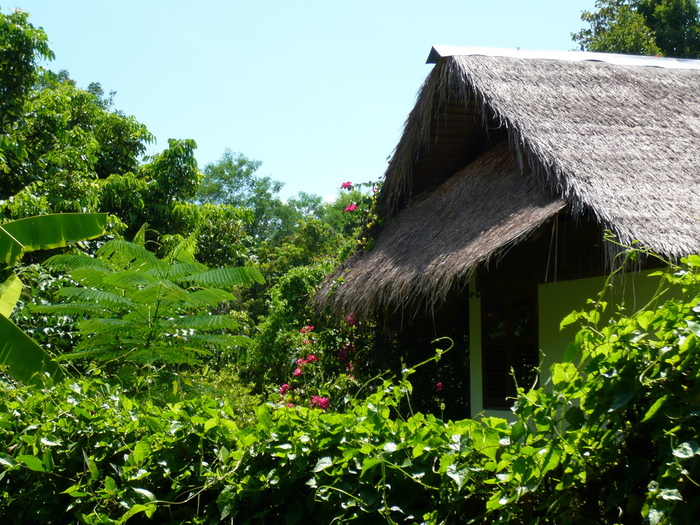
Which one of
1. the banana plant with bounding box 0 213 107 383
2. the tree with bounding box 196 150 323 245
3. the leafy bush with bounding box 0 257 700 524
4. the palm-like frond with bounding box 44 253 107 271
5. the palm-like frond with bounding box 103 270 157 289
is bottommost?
the leafy bush with bounding box 0 257 700 524

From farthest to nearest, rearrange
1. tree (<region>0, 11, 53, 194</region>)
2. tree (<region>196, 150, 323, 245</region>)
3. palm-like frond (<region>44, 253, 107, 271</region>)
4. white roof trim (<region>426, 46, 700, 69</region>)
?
tree (<region>196, 150, 323, 245</region>) → tree (<region>0, 11, 53, 194</region>) → white roof trim (<region>426, 46, 700, 69</region>) → palm-like frond (<region>44, 253, 107, 271</region>)

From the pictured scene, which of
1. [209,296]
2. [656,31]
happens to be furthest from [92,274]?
[656,31]

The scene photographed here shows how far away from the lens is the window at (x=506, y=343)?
690 cm

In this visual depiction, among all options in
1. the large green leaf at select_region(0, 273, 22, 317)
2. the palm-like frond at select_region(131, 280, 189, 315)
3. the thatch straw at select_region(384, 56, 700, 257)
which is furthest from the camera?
the large green leaf at select_region(0, 273, 22, 317)

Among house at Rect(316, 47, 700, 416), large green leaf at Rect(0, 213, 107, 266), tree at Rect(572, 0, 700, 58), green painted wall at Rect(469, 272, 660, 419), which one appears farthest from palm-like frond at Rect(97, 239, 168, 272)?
tree at Rect(572, 0, 700, 58)

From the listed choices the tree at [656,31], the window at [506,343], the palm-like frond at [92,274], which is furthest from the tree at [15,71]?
the tree at [656,31]

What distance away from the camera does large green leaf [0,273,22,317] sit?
17.1 ft

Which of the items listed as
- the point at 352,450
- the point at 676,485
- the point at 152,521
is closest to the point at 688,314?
the point at 676,485

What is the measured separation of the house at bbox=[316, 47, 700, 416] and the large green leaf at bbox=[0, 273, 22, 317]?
3.06 m

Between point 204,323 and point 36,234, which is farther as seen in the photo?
point 36,234

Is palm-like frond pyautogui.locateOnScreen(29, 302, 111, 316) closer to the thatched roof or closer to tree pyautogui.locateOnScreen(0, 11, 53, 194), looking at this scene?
the thatched roof

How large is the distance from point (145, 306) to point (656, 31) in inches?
863

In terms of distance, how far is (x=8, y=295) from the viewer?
5.29m

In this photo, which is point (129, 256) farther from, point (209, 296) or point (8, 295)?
point (8, 295)
